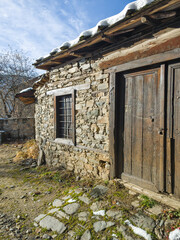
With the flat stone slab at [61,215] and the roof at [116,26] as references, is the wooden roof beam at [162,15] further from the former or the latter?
the flat stone slab at [61,215]

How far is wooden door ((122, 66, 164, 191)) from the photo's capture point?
8.41 feet

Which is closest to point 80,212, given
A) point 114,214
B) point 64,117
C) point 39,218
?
point 114,214

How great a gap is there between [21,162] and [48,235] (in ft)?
13.2

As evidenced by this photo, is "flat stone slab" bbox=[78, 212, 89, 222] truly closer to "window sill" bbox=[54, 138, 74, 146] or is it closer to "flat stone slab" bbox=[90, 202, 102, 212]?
"flat stone slab" bbox=[90, 202, 102, 212]

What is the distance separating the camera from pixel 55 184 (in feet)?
12.5

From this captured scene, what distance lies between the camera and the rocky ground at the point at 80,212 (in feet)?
6.57

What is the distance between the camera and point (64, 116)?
4668 millimetres

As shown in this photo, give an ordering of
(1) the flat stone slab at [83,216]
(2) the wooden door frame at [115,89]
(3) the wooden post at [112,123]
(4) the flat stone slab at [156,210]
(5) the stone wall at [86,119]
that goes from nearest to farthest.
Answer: (4) the flat stone slab at [156,210]
(1) the flat stone slab at [83,216]
(2) the wooden door frame at [115,89]
(3) the wooden post at [112,123]
(5) the stone wall at [86,119]

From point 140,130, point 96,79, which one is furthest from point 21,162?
point 140,130

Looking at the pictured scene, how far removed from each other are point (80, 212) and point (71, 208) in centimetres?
21

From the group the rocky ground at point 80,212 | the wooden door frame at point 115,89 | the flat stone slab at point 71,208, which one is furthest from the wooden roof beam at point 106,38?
the flat stone slab at point 71,208

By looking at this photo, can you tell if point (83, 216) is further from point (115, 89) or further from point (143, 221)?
point (115, 89)

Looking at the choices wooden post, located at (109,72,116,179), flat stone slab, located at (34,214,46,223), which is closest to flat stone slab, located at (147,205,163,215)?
wooden post, located at (109,72,116,179)

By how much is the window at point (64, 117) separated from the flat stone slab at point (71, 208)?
1.75 m
